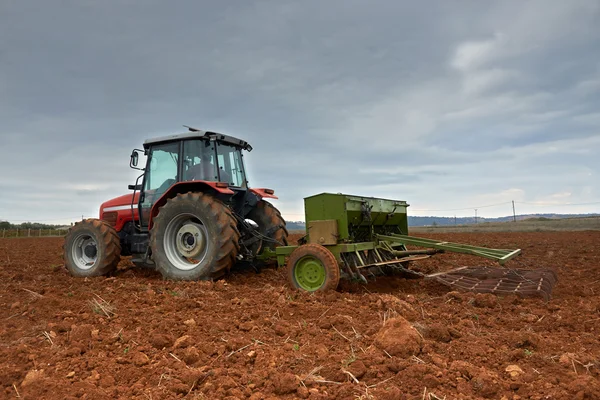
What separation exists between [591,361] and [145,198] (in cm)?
645

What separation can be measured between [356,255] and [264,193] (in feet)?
7.01

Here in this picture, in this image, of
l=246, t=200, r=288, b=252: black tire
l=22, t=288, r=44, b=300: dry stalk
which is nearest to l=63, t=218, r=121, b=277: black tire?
l=22, t=288, r=44, b=300: dry stalk

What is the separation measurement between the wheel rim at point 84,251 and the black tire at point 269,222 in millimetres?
2729

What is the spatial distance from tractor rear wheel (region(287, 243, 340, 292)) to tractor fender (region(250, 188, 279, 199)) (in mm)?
1784

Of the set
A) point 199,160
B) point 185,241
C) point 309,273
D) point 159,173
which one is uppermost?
point 199,160

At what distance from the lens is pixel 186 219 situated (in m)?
6.52

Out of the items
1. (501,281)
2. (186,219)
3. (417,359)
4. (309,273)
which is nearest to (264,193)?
(186,219)

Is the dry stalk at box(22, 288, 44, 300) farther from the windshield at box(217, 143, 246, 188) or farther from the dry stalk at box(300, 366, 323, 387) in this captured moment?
the dry stalk at box(300, 366, 323, 387)

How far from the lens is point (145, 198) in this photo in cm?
739

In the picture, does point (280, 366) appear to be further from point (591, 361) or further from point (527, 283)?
point (527, 283)

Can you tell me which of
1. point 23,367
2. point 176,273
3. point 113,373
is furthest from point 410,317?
point 176,273

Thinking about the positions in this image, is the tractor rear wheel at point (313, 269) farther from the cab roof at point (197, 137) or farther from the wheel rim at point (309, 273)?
the cab roof at point (197, 137)

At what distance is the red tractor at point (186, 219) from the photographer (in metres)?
6.07

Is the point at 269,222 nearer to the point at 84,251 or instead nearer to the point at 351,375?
the point at 84,251
